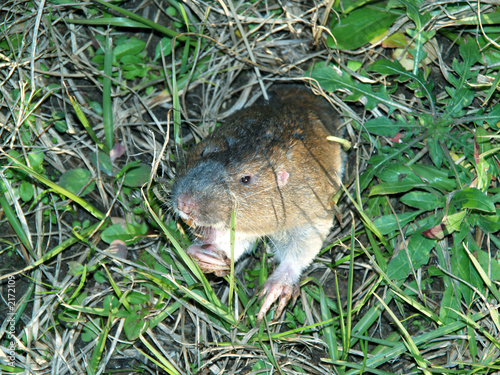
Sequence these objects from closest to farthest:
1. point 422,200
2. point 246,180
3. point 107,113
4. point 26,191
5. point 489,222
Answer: point 246,180 < point 489,222 < point 422,200 < point 26,191 < point 107,113

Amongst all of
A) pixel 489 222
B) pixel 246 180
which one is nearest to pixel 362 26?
pixel 246 180

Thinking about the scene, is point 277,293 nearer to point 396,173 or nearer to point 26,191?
point 396,173

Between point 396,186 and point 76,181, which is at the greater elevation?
point 76,181

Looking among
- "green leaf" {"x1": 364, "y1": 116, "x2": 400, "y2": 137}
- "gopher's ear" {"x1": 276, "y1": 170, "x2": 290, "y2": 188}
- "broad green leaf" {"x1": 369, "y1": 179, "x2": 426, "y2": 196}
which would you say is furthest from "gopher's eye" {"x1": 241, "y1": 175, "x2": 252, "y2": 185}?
"green leaf" {"x1": 364, "y1": 116, "x2": 400, "y2": 137}

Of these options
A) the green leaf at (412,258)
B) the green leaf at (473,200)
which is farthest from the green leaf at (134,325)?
the green leaf at (473,200)

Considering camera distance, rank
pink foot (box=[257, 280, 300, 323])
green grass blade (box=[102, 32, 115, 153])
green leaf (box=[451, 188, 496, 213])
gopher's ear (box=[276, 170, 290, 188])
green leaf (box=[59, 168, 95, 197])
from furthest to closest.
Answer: green grass blade (box=[102, 32, 115, 153]) < green leaf (box=[59, 168, 95, 197]) < pink foot (box=[257, 280, 300, 323]) < gopher's ear (box=[276, 170, 290, 188]) < green leaf (box=[451, 188, 496, 213])

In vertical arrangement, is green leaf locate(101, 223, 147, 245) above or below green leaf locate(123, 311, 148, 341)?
above

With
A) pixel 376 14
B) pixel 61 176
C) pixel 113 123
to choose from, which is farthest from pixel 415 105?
pixel 61 176

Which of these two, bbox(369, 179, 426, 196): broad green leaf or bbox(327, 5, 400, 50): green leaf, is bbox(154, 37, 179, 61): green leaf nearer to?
bbox(327, 5, 400, 50): green leaf
